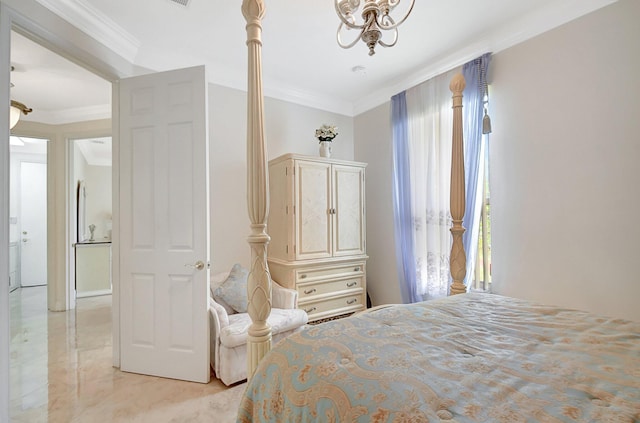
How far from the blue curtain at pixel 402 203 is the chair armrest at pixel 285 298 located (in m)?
1.21

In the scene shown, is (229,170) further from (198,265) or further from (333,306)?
(333,306)

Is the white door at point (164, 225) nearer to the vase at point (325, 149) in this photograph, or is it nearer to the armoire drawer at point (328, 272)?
the armoire drawer at point (328, 272)

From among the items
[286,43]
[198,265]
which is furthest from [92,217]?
[286,43]

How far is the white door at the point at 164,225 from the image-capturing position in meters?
2.18

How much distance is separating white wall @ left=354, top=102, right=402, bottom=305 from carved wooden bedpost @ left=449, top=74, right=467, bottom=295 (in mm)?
1422

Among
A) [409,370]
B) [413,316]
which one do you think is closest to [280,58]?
[413,316]

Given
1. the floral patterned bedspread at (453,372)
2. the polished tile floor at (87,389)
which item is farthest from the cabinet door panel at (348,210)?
the floral patterned bedspread at (453,372)

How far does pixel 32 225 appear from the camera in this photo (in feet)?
18.1

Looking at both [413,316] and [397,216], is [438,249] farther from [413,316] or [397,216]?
[413,316]

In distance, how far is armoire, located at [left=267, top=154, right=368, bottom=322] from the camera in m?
2.85

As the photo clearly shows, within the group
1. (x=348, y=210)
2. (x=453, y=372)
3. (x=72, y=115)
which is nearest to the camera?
(x=453, y=372)

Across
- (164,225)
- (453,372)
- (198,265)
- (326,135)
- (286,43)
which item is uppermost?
(286,43)

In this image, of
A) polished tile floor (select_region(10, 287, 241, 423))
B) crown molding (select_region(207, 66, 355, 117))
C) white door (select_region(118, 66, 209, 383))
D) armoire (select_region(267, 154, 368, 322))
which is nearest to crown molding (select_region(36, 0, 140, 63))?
white door (select_region(118, 66, 209, 383))

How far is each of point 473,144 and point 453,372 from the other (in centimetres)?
219
